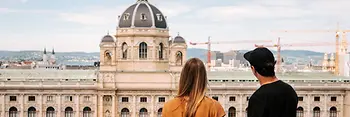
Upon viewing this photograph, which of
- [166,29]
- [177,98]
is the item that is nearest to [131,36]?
[166,29]

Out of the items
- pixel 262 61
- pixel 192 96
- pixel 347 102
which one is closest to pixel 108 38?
pixel 347 102

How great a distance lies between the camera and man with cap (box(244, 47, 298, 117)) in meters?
9.70

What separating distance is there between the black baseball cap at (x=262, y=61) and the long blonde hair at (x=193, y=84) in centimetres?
93

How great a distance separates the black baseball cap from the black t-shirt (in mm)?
254

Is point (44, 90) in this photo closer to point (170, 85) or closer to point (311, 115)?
point (170, 85)

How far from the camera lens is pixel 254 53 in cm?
1016

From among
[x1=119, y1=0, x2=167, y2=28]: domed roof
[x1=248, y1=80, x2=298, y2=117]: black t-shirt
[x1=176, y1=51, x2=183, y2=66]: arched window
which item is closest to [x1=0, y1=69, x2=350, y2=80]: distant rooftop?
[x1=176, y1=51, x2=183, y2=66]: arched window

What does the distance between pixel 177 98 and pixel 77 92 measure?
64711mm

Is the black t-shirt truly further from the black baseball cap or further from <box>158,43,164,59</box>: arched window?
<box>158,43,164,59</box>: arched window

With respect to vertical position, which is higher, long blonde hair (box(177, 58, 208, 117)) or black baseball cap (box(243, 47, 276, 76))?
black baseball cap (box(243, 47, 276, 76))

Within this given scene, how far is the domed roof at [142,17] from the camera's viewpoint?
75250 millimetres

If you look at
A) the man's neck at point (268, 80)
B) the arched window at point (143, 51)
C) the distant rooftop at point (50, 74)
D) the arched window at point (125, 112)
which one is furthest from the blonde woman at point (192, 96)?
the distant rooftop at point (50, 74)

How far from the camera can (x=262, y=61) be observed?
394 inches

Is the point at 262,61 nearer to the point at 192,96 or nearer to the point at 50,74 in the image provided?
the point at 192,96
